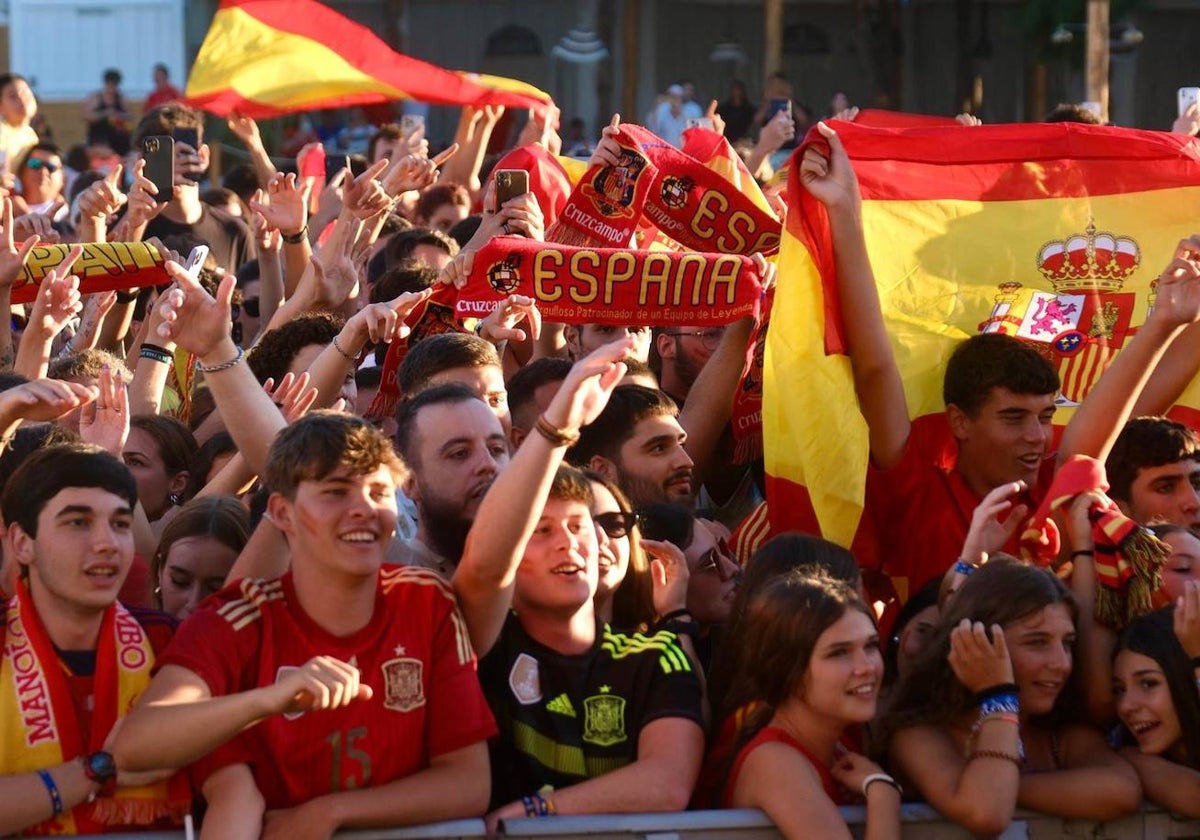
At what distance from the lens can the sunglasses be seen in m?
4.92

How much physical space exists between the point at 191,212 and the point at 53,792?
5.94 meters

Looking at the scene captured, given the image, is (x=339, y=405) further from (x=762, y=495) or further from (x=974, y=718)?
(x=974, y=718)

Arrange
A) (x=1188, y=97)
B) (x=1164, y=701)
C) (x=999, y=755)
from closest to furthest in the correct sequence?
(x=999, y=755)
(x=1164, y=701)
(x=1188, y=97)

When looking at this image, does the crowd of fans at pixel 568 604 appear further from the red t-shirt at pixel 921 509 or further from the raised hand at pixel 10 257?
the raised hand at pixel 10 257

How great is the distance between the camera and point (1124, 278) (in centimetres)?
621

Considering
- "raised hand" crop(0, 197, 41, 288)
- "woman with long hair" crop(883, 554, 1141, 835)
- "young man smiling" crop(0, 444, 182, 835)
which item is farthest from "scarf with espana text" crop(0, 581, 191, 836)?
"raised hand" crop(0, 197, 41, 288)

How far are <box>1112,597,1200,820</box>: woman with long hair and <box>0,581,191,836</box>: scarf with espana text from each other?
2162mm

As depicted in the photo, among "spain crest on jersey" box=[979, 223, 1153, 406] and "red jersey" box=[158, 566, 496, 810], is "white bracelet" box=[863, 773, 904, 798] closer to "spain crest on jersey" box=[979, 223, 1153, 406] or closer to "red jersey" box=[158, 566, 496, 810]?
"red jersey" box=[158, 566, 496, 810]

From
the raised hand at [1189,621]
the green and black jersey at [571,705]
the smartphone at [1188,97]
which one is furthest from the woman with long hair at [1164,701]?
the smartphone at [1188,97]

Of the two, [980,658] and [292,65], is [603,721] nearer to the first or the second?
[980,658]

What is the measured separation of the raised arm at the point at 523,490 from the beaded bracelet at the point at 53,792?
96cm

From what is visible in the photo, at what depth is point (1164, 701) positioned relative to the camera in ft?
15.6

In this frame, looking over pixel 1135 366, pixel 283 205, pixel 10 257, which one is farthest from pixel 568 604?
pixel 283 205

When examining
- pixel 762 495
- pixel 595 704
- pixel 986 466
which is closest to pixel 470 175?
pixel 762 495
